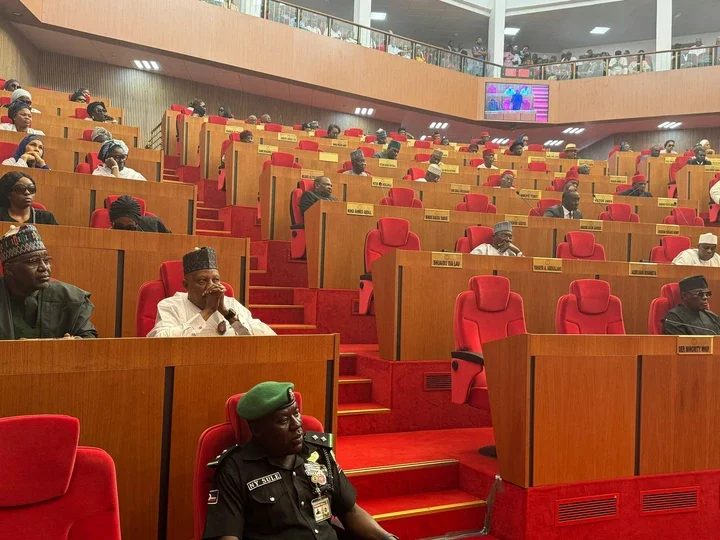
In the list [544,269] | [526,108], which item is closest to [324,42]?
[526,108]

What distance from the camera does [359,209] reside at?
4828mm

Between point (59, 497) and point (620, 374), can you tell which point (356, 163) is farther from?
point (59, 497)

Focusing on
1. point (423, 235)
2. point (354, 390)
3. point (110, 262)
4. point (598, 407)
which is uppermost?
point (423, 235)

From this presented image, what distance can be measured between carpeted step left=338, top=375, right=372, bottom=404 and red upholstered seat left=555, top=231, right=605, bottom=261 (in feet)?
7.29

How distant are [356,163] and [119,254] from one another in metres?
3.66

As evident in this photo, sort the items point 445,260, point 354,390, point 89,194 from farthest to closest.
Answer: point 89,194 < point 445,260 < point 354,390

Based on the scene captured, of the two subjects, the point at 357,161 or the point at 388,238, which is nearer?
the point at 388,238

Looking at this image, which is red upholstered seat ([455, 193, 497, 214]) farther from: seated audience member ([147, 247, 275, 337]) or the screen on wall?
the screen on wall

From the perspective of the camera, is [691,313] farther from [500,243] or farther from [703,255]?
[703,255]

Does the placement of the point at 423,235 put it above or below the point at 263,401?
above

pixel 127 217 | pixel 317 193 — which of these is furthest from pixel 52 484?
pixel 317 193

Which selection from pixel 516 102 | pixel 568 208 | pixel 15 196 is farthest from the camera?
pixel 516 102

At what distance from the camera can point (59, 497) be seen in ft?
4.61

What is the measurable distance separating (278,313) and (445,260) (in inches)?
47.6
